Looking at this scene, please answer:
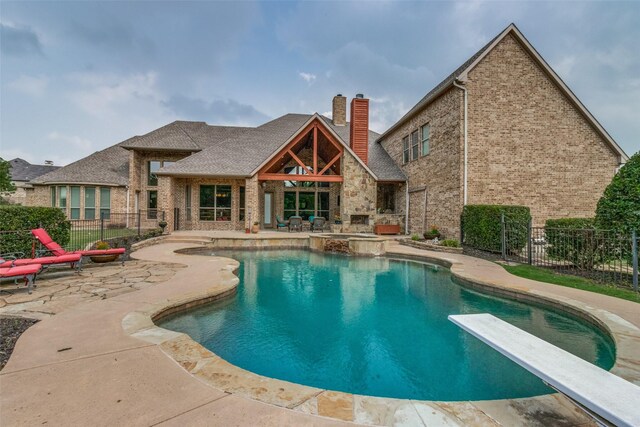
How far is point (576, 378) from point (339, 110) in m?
24.3

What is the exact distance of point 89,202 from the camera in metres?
18.8

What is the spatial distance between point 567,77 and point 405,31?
899 cm

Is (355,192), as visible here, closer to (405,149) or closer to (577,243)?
(405,149)

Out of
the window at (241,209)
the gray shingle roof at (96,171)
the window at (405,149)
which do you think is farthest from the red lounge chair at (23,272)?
the window at (405,149)

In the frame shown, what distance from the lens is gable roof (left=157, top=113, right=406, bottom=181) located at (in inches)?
639

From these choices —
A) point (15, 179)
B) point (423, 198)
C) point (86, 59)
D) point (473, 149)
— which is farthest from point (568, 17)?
point (15, 179)

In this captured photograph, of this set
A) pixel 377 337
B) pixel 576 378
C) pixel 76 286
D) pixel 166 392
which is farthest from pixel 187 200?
pixel 576 378

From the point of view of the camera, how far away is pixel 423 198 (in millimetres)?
16031

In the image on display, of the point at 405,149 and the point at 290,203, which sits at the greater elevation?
the point at 405,149

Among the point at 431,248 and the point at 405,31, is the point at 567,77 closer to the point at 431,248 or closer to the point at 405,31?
the point at 405,31

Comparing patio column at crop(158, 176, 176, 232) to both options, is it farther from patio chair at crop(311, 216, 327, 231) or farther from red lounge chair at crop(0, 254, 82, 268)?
red lounge chair at crop(0, 254, 82, 268)

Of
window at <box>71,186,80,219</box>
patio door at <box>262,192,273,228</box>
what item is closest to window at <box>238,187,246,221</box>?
patio door at <box>262,192,273,228</box>

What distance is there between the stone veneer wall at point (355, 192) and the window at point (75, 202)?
56.4ft

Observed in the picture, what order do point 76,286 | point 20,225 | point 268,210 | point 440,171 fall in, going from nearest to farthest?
point 76,286
point 20,225
point 440,171
point 268,210
